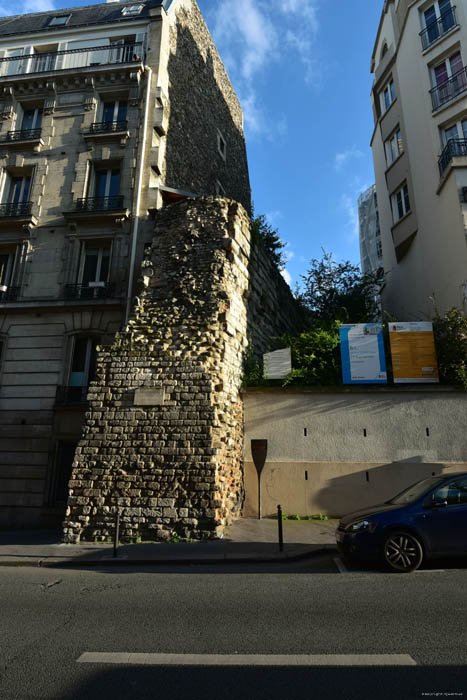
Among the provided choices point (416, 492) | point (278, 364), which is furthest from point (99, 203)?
point (416, 492)

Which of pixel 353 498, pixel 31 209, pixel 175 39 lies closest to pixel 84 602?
pixel 353 498

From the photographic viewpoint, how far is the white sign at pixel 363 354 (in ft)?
38.0

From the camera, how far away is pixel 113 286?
14.0m

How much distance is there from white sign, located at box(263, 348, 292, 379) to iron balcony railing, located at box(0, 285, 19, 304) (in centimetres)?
853

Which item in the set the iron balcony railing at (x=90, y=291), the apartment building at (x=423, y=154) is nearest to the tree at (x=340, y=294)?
the apartment building at (x=423, y=154)

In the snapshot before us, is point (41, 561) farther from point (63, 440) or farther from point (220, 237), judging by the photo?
point (220, 237)

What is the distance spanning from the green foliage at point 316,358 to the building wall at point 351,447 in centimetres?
47

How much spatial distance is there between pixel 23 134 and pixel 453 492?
17.9 m

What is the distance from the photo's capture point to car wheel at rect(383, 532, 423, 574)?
5863mm

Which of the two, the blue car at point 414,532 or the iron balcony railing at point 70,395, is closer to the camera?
the blue car at point 414,532

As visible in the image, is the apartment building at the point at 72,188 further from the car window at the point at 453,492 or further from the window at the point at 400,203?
the car window at the point at 453,492

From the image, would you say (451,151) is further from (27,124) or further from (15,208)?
(27,124)

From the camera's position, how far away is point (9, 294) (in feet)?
46.9

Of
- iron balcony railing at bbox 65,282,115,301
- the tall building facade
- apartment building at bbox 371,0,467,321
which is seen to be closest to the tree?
apartment building at bbox 371,0,467,321
